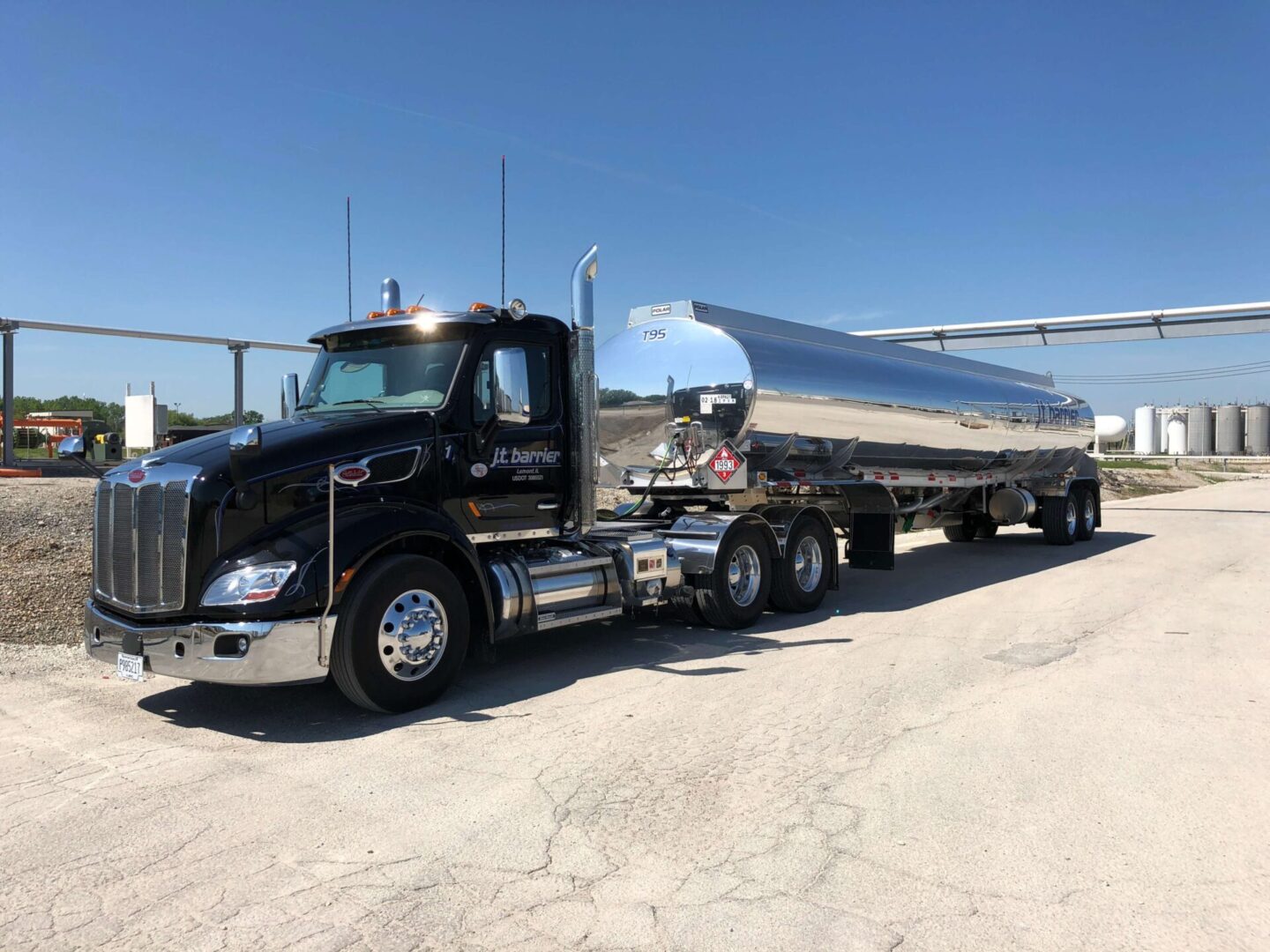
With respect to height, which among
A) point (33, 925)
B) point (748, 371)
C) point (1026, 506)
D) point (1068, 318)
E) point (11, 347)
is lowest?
point (33, 925)

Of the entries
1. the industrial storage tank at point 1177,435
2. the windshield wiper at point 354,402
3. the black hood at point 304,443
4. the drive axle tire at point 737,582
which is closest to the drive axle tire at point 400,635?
the black hood at point 304,443

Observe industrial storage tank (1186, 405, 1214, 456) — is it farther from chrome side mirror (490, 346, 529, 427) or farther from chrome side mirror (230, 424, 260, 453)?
chrome side mirror (230, 424, 260, 453)

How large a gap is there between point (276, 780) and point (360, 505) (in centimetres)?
191

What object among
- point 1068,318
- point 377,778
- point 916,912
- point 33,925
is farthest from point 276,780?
point 1068,318

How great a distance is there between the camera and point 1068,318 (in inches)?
1148

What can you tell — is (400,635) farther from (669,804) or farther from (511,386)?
(669,804)

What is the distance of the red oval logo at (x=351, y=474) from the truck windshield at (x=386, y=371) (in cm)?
76

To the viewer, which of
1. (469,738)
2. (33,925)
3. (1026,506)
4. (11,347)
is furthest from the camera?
(1026,506)

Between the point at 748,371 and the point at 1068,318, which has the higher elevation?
the point at 1068,318

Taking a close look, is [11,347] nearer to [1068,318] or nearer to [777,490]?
[777,490]

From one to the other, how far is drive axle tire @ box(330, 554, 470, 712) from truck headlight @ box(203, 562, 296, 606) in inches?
16.4

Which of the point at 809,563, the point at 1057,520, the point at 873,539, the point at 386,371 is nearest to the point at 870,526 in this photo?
the point at 873,539

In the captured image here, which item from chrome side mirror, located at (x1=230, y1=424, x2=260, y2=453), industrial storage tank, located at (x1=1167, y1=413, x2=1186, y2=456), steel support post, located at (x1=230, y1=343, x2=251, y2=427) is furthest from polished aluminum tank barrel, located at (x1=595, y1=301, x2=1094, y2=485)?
industrial storage tank, located at (x1=1167, y1=413, x2=1186, y2=456)

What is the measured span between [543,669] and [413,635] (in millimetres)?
1573
